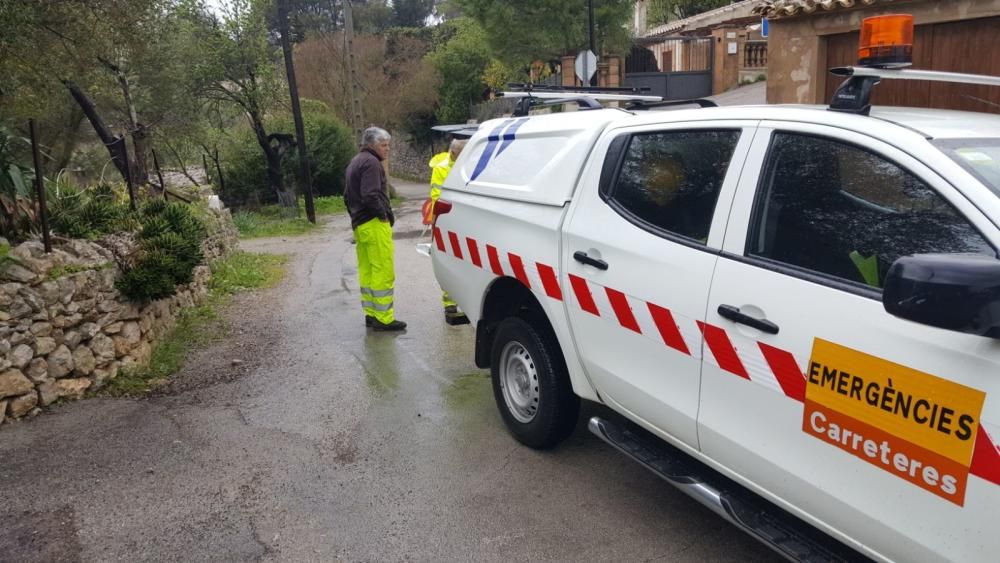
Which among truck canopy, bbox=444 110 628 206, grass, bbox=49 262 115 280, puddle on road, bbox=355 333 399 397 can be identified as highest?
truck canopy, bbox=444 110 628 206

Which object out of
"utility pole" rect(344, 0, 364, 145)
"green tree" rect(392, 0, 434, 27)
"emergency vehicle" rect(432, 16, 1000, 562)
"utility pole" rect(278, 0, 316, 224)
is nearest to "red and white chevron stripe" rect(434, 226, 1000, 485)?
"emergency vehicle" rect(432, 16, 1000, 562)

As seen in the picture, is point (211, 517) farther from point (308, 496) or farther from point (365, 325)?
point (365, 325)

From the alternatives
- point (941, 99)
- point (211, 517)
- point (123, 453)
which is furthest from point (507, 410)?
point (941, 99)

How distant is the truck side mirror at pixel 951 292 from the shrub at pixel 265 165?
24794mm

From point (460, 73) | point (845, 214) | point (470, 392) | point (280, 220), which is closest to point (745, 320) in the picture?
point (845, 214)

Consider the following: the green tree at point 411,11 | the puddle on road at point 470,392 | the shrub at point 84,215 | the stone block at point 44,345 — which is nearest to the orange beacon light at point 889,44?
the puddle on road at point 470,392

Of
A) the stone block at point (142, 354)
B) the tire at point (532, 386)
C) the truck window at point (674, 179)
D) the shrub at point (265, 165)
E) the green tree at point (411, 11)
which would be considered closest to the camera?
the truck window at point (674, 179)

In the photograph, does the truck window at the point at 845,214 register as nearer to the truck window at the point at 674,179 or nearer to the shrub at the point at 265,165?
the truck window at the point at 674,179

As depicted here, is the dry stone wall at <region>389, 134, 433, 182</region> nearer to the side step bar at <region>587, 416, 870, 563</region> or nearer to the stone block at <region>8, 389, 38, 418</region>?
the stone block at <region>8, 389, 38, 418</region>

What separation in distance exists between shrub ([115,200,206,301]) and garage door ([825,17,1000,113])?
281 inches

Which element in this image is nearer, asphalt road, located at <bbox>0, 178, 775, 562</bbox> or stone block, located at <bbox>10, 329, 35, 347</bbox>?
asphalt road, located at <bbox>0, 178, 775, 562</bbox>

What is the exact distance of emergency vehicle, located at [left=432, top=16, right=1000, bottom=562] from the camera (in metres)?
2.01

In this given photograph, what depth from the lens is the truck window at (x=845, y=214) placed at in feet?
7.35

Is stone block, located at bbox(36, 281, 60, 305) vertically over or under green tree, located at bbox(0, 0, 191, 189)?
under
